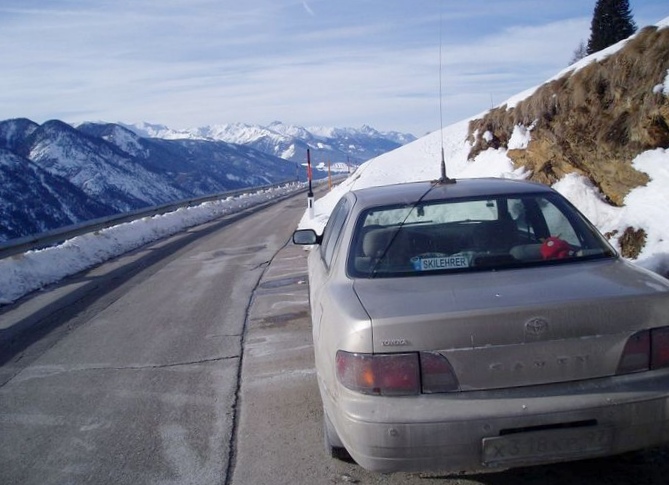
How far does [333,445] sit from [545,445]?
50.7 inches

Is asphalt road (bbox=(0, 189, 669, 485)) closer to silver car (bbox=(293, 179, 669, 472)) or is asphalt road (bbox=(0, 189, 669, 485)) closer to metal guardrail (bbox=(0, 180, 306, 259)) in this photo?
silver car (bbox=(293, 179, 669, 472))

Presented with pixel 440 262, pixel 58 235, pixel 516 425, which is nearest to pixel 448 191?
pixel 440 262

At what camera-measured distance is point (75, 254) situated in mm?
13797

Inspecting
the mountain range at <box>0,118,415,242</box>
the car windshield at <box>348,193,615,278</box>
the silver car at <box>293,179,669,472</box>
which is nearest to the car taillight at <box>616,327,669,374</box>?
the silver car at <box>293,179,669,472</box>

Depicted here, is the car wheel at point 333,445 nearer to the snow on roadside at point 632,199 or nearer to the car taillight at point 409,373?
the car taillight at point 409,373

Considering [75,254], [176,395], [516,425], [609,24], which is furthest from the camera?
[609,24]

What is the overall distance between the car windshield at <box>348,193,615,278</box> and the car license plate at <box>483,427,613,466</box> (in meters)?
0.99

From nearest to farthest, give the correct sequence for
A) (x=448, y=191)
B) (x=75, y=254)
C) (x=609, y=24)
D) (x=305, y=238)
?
(x=448, y=191)
(x=305, y=238)
(x=75, y=254)
(x=609, y=24)

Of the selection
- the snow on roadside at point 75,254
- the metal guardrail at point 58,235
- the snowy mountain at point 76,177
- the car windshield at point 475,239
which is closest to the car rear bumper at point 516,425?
the car windshield at point 475,239

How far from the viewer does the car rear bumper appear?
107 inches

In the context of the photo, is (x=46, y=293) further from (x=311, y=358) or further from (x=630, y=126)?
(x=630, y=126)

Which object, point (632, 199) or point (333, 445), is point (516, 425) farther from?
point (632, 199)

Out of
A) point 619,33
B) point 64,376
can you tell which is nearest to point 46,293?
point 64,376

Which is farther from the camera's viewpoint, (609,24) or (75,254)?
(609,24)
